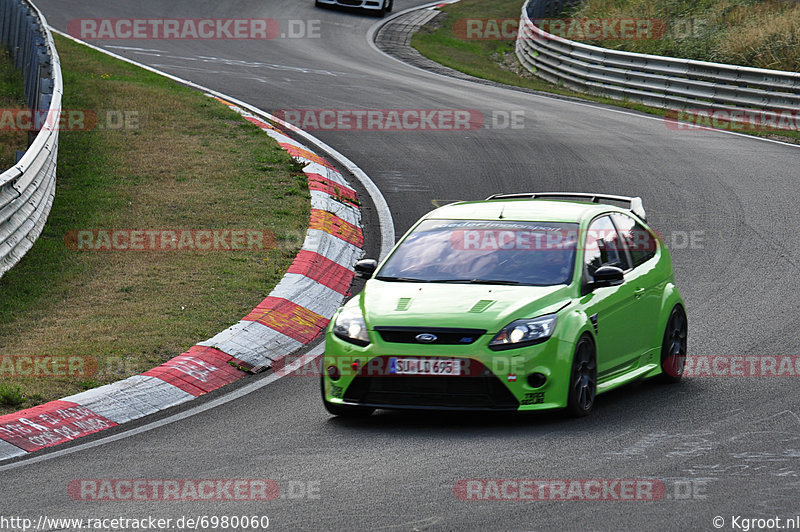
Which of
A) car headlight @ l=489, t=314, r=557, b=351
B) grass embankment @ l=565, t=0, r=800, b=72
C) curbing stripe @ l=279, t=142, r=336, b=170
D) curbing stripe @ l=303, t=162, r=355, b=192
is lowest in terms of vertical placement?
curbing stripe @ l=303, t=162, r=355, b=192

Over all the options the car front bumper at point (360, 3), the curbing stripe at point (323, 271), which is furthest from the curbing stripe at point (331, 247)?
the car front bumper at point (360, 3)

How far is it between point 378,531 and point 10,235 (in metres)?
7.75

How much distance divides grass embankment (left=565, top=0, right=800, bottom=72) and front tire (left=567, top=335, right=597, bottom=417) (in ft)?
61.2

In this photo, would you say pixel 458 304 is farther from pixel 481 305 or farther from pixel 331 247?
pixel 331 247

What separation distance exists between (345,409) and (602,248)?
239 centimetres

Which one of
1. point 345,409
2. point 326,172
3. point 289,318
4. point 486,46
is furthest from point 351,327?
point 486,46

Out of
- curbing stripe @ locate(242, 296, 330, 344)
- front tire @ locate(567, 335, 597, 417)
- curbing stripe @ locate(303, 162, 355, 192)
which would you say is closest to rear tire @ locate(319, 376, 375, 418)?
front tire @ locate(567, 335, 597, 417)

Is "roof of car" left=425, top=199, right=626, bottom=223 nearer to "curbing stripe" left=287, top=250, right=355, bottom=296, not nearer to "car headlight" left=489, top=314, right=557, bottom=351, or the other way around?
"car headlight" left=489, top=314, right=557, bottom=351

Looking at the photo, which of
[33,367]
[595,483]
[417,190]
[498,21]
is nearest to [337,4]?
[498,21]

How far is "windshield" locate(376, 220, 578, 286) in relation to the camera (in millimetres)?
8461

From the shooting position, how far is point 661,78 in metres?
24.8

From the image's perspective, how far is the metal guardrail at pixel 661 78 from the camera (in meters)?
22.6

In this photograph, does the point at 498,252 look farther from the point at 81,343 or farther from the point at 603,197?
the point at 81,343

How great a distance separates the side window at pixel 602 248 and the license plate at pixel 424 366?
1461 millimetres
